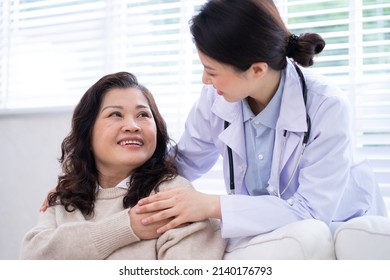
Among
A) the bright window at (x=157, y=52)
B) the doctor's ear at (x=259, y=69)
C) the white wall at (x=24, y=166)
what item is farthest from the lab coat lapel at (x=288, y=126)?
the white wall at (x=24, y=166)

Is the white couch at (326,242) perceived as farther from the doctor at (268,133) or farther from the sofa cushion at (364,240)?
the doctor at (268,133)

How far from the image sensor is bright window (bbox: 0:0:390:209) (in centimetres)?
192

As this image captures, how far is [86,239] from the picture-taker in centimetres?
130

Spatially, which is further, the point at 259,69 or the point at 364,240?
the point at 259,69

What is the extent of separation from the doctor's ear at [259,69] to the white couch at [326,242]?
44cm

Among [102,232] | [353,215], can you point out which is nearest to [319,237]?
[353,215]

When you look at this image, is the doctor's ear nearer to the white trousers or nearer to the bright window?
the white trousers

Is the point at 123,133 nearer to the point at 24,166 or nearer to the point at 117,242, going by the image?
the point at 117,242

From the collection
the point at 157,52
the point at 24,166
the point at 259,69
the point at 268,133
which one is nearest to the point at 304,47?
the point at 259,69

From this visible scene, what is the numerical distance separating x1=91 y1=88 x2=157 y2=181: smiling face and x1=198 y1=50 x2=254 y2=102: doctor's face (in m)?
0.24

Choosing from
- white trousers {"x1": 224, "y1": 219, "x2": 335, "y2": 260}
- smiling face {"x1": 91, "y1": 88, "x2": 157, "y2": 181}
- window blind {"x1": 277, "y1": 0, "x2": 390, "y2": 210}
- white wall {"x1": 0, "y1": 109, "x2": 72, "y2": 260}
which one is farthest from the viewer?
white wall {"x1": 0, "y1": 109, "x2": 72, "y2": 260}

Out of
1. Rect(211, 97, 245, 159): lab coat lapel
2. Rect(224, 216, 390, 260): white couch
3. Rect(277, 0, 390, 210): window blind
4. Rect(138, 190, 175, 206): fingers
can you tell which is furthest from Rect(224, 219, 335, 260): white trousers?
Rect(277, 0, 390, 210): window blind

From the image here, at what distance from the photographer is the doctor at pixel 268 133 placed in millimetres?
1319

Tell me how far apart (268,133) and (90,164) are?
569 millimetres
